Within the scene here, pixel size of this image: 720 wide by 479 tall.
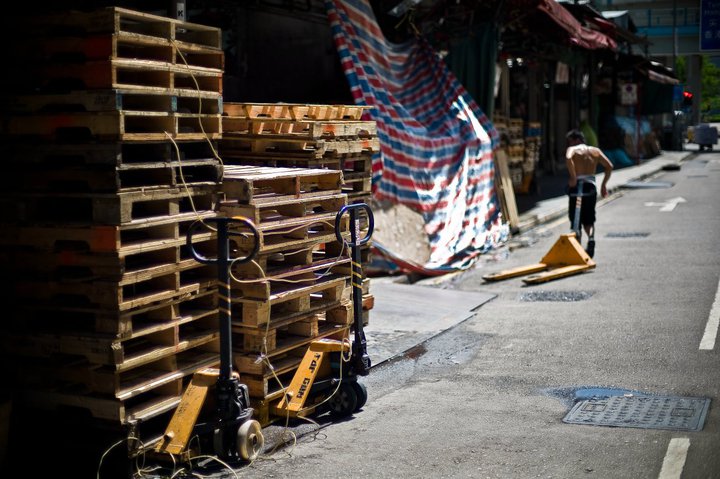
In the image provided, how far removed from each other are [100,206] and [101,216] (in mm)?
67

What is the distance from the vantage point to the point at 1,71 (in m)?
6.80

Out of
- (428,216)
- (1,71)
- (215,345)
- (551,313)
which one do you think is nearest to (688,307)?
(551,313)

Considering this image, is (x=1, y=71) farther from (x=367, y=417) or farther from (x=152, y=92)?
(x=367, y=417)

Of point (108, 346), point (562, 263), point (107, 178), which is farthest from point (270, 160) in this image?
point (562, 263)

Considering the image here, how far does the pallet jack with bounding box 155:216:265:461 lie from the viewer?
6.56 meters

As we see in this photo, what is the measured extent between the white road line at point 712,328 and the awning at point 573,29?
9.66m

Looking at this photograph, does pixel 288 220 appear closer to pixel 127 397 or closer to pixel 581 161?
pixel 127 397

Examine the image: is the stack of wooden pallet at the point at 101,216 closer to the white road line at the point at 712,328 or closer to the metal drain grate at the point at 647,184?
the white road line at the point at 712,328

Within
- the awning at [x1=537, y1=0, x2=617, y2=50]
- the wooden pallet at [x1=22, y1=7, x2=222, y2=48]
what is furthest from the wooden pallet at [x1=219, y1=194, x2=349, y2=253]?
the awning at [x1=537, y1=0, x2=617, y2=50]

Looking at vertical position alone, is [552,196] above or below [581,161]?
below

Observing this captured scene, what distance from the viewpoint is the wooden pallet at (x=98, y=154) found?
252 inches

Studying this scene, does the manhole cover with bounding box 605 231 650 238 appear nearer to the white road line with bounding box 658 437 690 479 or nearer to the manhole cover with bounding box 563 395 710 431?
the manhole cover with bounding box 563 395 710 431

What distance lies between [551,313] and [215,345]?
5682mm

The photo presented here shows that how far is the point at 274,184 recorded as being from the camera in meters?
7.98
